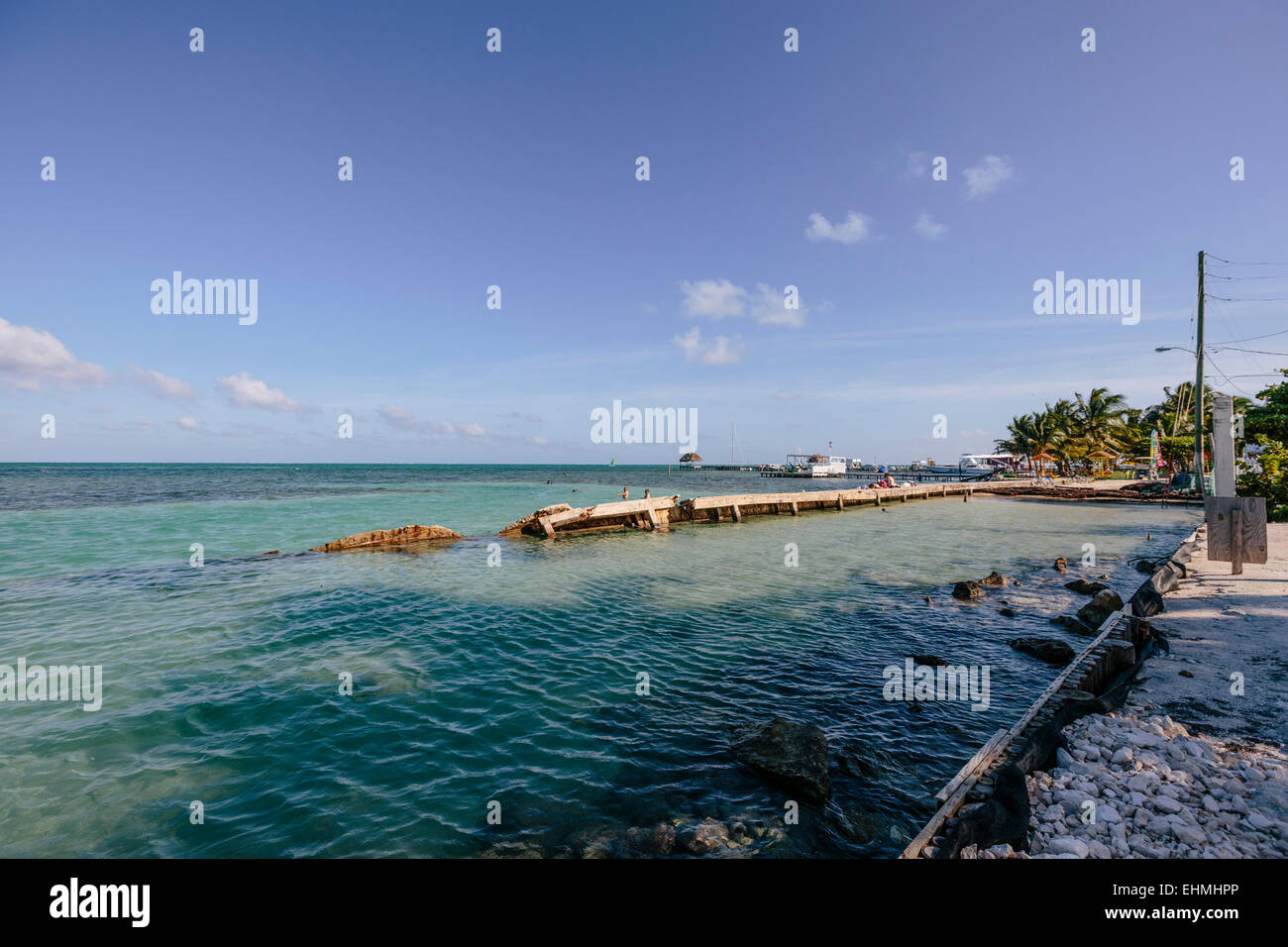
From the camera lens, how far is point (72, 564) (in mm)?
18781

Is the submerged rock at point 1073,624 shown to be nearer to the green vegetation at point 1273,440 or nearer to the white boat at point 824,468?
the green vegetation at point 1273,440

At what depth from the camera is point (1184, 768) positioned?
594 centimetres

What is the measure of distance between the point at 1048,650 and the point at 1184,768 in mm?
4993

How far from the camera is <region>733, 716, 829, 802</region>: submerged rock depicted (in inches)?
242

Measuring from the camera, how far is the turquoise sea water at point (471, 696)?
5.65m

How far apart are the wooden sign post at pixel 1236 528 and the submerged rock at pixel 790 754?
35.9 feet

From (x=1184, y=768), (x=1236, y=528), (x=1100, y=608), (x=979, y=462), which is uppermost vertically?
(x=979, y=462)

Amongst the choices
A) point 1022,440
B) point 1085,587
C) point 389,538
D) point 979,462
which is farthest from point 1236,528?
point 979,462

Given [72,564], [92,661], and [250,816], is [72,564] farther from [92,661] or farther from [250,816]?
[250,816]

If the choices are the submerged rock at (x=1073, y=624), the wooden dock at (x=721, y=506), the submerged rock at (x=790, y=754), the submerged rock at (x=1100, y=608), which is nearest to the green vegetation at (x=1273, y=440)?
the submerged rock at (x=1100, y=608)

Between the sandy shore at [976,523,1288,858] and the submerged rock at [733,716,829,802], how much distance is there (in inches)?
76.6

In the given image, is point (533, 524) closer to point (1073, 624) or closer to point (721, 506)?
point (721, 506)

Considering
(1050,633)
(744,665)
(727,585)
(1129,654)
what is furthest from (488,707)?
(1050,633)
